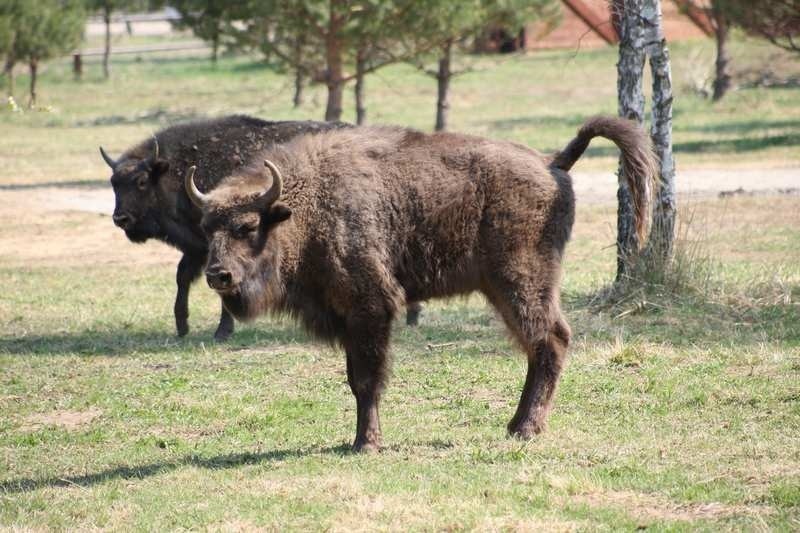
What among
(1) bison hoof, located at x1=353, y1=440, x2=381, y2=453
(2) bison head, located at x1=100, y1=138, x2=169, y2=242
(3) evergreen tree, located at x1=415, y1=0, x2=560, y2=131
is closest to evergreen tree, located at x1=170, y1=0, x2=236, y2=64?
(3) evergreen tree, located at x1=415, y1=0, x2=560, y2=131

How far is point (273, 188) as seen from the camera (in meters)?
7.52

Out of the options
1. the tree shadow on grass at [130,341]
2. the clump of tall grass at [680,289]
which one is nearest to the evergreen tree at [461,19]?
the clump of tall grass at [680,289]

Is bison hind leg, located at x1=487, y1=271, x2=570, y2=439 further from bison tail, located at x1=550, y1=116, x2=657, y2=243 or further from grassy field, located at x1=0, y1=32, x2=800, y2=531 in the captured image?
bison tail, located at x1=550, y1=116, x2=657, y2=243

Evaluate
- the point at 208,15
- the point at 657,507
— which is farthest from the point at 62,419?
the point at 208,15

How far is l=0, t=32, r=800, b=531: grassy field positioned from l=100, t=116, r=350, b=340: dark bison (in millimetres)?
832

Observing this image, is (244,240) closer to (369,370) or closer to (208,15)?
(369,370)

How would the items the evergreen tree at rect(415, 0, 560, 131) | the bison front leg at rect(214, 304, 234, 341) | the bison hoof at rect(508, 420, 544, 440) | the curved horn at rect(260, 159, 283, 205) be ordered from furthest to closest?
the evergreen tree at rect(415, 0, 560, 131) < the bison front leg at rect(214, 304, 234, 341) < the bison hoof at rect(508, 420, 544, 440) < the curved horn at rect(260, 159, 283, 205)

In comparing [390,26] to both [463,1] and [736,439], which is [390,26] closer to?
[463,1]

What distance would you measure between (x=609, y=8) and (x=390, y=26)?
11654mm

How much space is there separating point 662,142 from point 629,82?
68 centimetres

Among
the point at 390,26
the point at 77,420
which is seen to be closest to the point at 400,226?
the point at 77,420

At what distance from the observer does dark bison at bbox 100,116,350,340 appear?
12195 mm

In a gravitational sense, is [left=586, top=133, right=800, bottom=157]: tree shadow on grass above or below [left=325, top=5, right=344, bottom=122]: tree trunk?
below

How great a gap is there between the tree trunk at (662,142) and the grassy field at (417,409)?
335 mm
